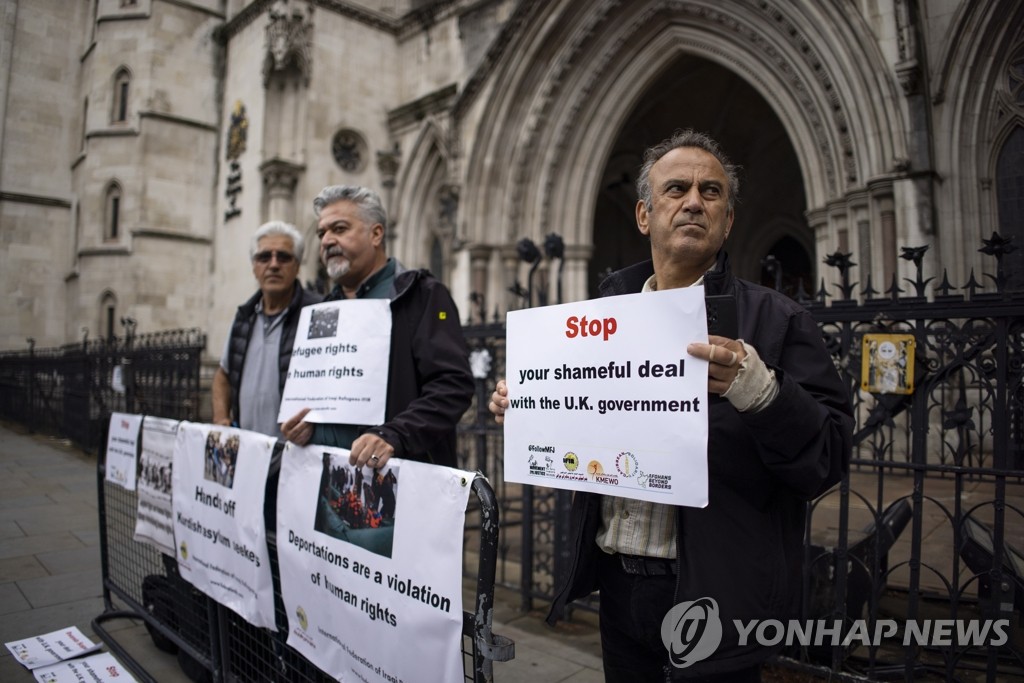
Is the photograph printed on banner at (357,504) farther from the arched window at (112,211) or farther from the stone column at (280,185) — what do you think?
the arched window at (112,211)

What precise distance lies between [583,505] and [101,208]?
781 inches

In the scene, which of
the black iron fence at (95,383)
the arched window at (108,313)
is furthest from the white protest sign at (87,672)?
the arched window at (108,313)

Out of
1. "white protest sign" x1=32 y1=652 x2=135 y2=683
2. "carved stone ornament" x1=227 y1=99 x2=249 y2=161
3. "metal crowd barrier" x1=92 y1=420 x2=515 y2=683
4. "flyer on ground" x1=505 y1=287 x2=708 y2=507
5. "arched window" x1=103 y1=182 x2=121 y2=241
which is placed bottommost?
"white protest sign" x1=32 y1=652 x2=135 y2=683

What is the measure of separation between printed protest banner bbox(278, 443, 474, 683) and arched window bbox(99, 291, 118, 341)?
18.0 meters

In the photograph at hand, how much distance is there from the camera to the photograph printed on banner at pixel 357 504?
2.00m

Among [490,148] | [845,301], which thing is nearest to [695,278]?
[845,301]

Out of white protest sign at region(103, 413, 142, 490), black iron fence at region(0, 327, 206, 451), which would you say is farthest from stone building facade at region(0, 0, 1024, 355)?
white protest sign at region(103, 413, 142, 490)

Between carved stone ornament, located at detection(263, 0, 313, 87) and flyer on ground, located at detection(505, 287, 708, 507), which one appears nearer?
flyer on ground, located at detection(505, 287, 708, 507)

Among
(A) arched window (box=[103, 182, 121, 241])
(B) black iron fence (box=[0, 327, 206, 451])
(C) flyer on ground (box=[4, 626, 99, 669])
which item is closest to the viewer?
(C) flyer on ground (box=[4, 626, 99, 669])

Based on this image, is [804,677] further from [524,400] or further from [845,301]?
[524,400]

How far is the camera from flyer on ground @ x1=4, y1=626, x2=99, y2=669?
10.3 feet

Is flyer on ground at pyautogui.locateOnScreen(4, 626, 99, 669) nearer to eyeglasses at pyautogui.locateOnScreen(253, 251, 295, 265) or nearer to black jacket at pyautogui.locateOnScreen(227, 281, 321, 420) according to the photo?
black jacket at pyautogui.locateOnScreen(227, 281, 321, 420)

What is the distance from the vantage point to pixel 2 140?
35.4 ft

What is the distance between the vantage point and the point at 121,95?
17.4 metres
